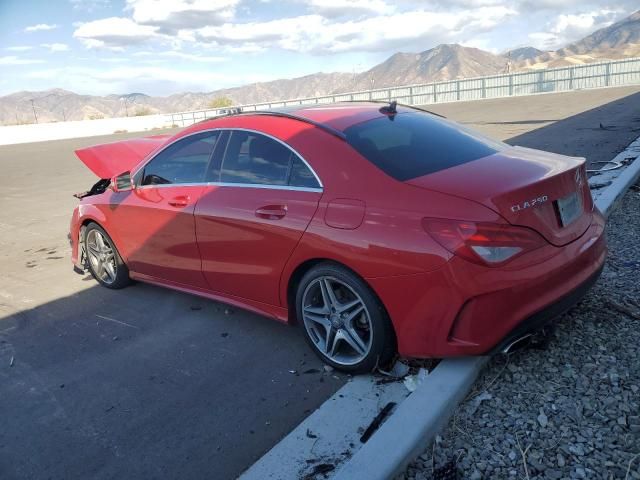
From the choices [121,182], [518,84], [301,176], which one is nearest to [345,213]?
[301,176]

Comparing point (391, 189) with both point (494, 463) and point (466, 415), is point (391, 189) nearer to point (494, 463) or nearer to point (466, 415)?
point (466, 415)

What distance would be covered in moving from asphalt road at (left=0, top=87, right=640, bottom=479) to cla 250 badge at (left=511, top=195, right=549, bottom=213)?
149 cm

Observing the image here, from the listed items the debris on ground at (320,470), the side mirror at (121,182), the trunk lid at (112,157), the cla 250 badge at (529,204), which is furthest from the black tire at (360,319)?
the trunk lid at (112,157)

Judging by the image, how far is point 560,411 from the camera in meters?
2.75

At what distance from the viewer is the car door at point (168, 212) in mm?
4344

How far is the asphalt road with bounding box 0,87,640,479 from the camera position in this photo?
2945 millimetres

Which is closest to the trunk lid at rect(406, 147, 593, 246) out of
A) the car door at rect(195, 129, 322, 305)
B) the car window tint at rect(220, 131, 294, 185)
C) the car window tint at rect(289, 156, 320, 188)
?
the car window tint at rect(289, 156, 320, 188)

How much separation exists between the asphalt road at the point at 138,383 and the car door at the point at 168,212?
445mm

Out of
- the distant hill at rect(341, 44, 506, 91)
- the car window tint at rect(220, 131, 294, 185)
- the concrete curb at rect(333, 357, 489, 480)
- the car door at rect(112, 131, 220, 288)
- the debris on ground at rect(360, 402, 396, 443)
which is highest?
the distant hill at rect(341, 44, 506, 91)

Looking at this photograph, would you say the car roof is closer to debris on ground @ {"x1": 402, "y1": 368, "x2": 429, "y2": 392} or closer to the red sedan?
the red sedan

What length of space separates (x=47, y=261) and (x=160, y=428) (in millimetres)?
4541

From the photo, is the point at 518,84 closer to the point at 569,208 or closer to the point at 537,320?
the point at 569,208

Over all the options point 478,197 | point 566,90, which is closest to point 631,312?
point 478,197

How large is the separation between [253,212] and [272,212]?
0.18m
